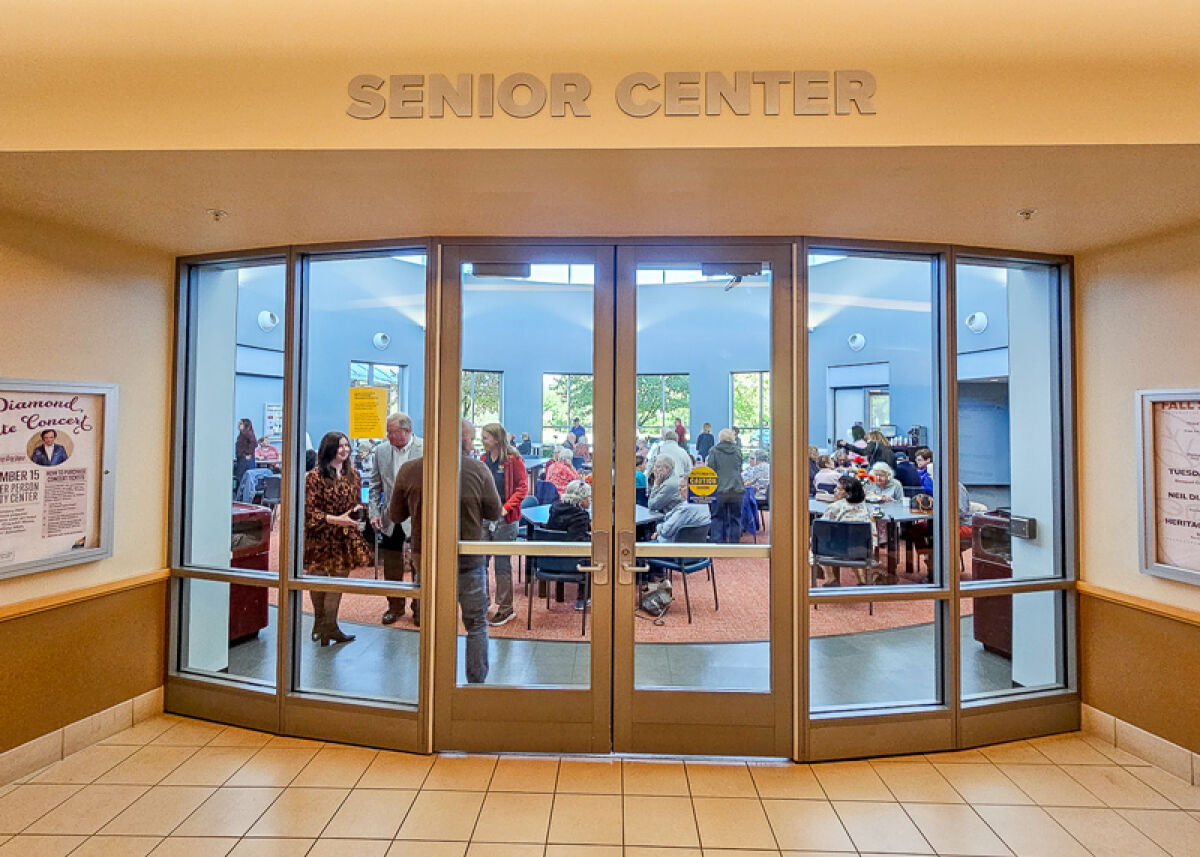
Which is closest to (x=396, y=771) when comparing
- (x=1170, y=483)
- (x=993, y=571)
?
(x=993, y=571)

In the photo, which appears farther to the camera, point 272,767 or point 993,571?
point 993,571

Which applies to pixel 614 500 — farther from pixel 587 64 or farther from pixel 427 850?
pixel 587 64

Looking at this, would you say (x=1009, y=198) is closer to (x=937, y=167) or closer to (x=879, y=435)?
(x=937, y=167)

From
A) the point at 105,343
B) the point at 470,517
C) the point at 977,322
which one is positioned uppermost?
the point at 977,322

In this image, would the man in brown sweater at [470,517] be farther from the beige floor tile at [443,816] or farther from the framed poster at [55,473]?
the framed poster at [55,473]

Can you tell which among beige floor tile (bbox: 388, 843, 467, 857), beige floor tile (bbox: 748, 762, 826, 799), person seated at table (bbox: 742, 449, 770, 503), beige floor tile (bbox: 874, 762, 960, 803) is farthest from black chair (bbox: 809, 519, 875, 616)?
beige floor tile (bbox: 388, 843, 467, 857)

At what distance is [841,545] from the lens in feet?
9.73

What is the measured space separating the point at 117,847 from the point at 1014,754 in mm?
3950

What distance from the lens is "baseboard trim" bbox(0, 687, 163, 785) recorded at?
2.63 metres

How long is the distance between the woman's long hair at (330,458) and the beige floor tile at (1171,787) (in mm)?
4080

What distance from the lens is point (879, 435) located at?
304 cm

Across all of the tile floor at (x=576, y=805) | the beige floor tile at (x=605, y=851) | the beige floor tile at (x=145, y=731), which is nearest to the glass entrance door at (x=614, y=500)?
the tile floor at (x=576, y=805)

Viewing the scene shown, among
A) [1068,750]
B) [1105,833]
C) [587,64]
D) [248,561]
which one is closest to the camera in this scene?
[587,64]

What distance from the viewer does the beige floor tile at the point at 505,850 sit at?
2197 mm
